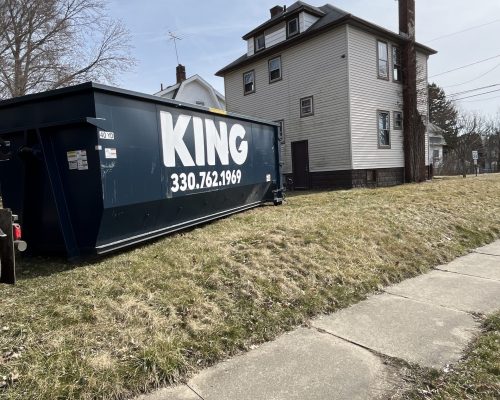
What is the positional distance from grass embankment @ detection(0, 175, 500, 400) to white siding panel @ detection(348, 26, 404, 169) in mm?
9857

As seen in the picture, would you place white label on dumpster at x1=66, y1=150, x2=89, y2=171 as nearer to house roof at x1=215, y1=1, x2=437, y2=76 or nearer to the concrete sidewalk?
the concrete sidewalk

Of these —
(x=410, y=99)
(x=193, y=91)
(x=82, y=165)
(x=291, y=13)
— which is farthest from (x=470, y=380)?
(x=193, y=91)

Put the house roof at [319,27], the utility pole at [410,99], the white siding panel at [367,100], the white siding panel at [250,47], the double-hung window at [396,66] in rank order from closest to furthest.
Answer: the house roof at [319,27], the white siding panel at [367,100], the double-hung window at [396,66], the utility pole at [410,99], the white siding panel at [250,47]

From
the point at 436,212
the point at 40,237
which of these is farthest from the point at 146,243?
the point at 436,212

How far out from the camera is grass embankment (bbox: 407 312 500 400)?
108 inches

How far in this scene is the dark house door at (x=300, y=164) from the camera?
60.4 feet

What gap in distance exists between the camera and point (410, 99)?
61.9 feet

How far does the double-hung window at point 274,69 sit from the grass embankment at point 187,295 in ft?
43.9

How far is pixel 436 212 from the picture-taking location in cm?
873

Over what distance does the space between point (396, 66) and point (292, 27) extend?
5.16 meters

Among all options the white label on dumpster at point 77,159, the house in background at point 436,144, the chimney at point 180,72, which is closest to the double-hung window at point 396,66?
the white label on dumpster at point 77,159

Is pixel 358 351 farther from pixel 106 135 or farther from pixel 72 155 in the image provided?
pixel 72 155

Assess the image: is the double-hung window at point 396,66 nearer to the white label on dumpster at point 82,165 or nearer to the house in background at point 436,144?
the white label on dumpster at point 82,165

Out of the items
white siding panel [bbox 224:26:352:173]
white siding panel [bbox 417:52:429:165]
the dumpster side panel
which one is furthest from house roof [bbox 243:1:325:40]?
the dumpster side panel
